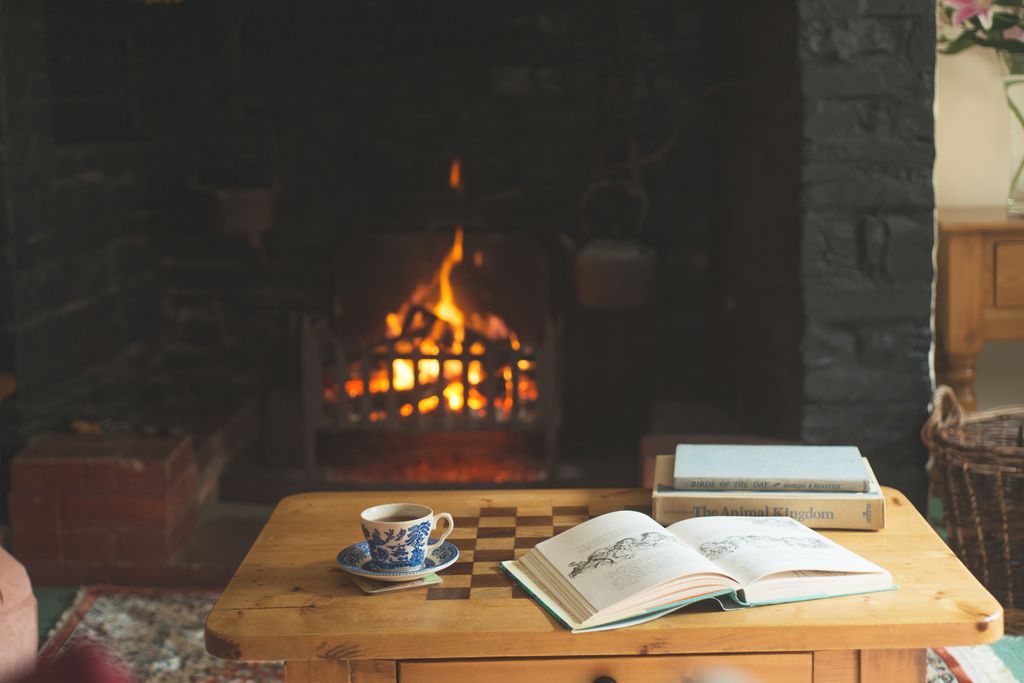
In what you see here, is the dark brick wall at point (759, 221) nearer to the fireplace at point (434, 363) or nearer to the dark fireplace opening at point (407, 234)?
the dark fireplace opening at point (407, 234)

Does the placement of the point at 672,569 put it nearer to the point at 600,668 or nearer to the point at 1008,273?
the point at 600,668

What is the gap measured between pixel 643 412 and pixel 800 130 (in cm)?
111

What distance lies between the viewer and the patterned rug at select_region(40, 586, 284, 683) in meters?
2.49

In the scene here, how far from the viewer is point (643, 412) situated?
3.70m

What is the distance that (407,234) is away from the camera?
3.58 metres

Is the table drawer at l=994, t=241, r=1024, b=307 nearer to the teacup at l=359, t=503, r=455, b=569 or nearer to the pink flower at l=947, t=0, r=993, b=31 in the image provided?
the pink flower at l=947, t=0, r=993, b=31

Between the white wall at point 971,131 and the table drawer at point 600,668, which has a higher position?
the white wall at point 971,131

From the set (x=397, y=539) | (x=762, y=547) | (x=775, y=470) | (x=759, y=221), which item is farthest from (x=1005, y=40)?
(x=397, y=539)

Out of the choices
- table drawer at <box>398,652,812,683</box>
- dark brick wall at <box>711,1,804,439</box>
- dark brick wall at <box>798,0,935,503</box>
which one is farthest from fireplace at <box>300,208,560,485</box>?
table drawer at <box>398,652,812,683</box>

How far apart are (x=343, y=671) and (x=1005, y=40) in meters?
2.36

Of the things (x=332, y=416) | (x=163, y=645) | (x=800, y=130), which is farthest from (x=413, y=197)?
(x=163, y=645)

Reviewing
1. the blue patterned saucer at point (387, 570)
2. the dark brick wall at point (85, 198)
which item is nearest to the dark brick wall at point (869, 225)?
the blue patterned saucer at point (387, 570)

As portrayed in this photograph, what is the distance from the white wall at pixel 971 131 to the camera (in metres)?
3.48

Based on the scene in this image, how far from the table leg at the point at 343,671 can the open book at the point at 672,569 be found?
20 cm
